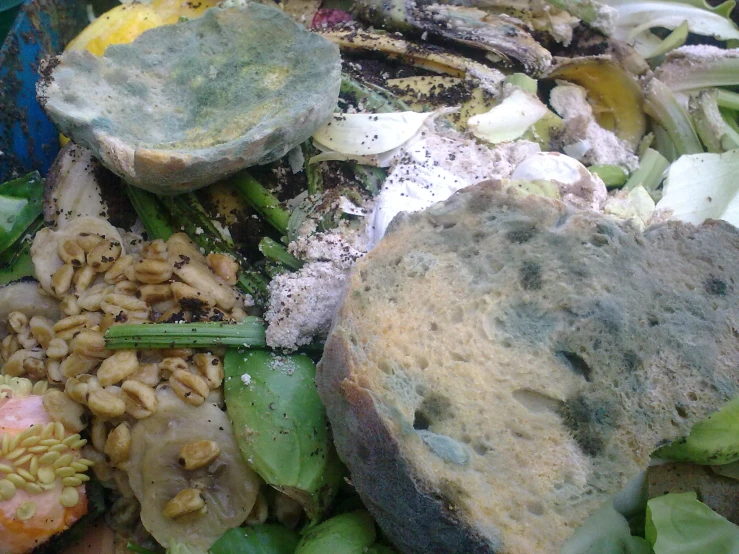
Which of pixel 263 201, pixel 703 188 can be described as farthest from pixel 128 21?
pixel 703 188

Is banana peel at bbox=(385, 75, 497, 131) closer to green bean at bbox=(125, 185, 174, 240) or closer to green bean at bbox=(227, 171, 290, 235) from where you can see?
green bean at bbox=(227, 171, 290, 235)

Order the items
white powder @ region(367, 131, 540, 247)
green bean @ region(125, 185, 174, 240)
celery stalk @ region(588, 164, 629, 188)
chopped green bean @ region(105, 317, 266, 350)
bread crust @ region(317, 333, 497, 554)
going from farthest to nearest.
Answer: celery stalk @ region(588, 164, 629, 188), green bean @ region(125, 185, 174, 240), white powder @ region(367, 131, 540, 247), chopped green bean @ region(105, 317, 266, 350), bread crust @ region(317, 333, 497, 554)

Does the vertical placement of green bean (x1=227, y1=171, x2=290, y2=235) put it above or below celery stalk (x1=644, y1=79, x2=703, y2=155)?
below

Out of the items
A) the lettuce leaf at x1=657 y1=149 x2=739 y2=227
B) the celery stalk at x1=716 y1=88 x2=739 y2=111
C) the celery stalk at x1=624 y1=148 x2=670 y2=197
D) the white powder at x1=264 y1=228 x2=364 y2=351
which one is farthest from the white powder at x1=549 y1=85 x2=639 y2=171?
the white powder at x1=264 y1=228 x2=364 y2=351

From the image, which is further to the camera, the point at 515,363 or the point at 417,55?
the point at 417,55

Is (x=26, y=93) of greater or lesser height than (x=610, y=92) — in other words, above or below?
below

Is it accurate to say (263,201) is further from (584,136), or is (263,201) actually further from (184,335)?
(584,136)
